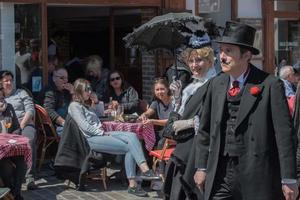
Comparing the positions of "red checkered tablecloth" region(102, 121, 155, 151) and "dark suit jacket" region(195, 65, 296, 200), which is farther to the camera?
"red checkered tablecloth" region(102, 121, 155, 151)

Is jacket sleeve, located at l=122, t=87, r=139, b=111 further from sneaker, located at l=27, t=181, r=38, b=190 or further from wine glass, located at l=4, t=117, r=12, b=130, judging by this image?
wine glass, located at l=4, t=117, r=12, b=130

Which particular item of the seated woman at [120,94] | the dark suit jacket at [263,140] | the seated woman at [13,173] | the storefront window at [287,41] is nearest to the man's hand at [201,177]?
the dark suit jacket at [263,140]

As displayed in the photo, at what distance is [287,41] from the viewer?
12.1 meters

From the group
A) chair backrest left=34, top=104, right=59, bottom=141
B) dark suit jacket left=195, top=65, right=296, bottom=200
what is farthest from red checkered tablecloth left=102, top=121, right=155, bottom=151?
dark suit jacket left=195, top=65, right=296, bottom=200

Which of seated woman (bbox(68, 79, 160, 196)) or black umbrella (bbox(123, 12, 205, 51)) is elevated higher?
black umbrella (bbox(123, 12, 205, 51))

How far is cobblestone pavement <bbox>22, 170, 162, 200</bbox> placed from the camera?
308 inches

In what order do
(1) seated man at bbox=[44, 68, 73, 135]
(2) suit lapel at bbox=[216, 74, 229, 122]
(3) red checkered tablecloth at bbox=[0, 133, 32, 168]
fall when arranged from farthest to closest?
(1) seated man at bbox=[44, 68, 73, 135] < (3) red checkered tablecloth at bbox=[0, 133, 32, 168] < (2) suit lapel at bbox=[216, 74, 229, 122]

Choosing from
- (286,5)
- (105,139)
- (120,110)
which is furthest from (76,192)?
(286,5)

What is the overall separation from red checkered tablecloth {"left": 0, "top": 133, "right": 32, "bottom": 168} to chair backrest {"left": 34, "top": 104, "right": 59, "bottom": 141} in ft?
4.51

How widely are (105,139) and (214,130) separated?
3.61 metres

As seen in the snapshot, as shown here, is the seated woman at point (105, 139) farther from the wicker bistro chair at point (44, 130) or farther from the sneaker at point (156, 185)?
the wicker bistro chair at point (44, 130)

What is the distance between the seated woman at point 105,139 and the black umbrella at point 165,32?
128 centimetres

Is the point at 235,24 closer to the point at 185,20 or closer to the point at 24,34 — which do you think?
the point at 185,20

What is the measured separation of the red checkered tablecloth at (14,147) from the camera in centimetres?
705
